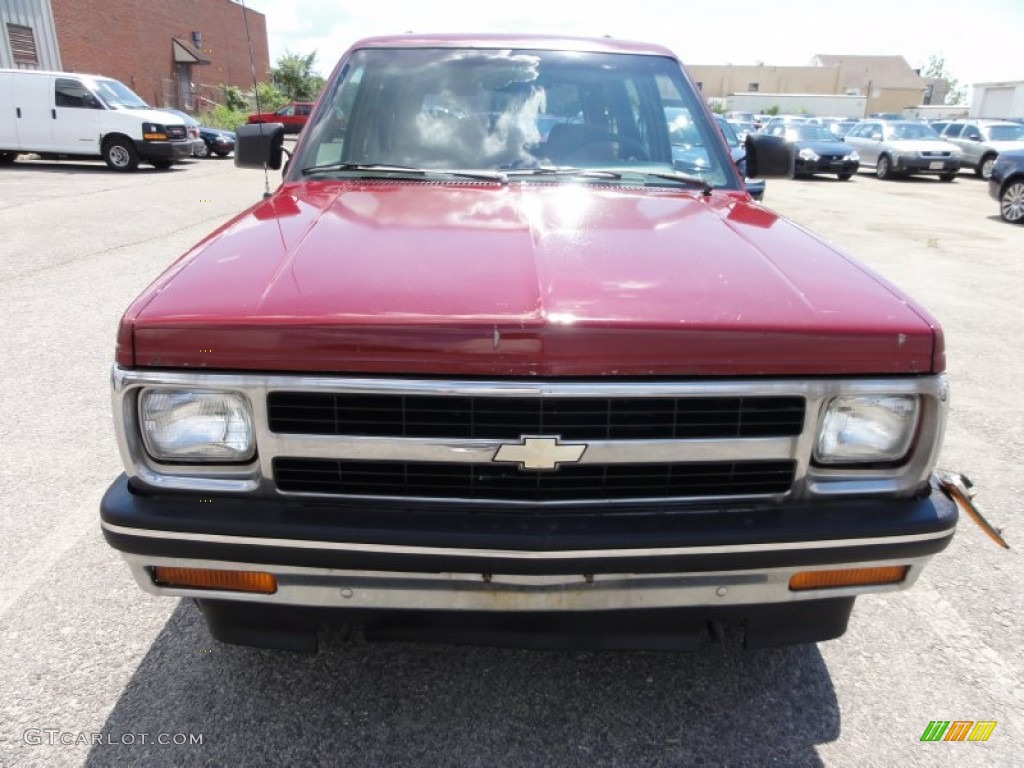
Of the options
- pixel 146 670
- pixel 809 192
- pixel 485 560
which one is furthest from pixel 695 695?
pixel 809 192

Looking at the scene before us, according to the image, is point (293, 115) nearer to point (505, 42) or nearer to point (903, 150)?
point (903, 150)

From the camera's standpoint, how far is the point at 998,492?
363 centimetres

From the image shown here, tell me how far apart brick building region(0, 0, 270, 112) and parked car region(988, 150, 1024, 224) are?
1690 centimetres

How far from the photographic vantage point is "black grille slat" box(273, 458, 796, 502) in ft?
5.90

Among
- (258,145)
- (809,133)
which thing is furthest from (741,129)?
(258,145)

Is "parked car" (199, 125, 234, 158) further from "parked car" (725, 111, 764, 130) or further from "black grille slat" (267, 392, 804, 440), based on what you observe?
"black grille slat" (267, 392, 804, 440)

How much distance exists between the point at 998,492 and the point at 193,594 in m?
3.51

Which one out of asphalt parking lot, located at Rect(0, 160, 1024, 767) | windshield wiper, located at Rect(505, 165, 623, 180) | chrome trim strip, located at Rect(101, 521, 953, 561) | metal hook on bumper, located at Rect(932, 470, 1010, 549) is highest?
windshield wiper, located at Rect(505, 165, 623, 180)

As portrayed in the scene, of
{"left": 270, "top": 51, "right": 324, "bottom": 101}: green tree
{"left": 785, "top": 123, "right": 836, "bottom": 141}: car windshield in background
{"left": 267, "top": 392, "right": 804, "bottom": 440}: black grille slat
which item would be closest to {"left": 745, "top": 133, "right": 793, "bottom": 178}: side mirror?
{"left": 267, "top": 392, "right": 804, "bottom": 440}: black grille slat

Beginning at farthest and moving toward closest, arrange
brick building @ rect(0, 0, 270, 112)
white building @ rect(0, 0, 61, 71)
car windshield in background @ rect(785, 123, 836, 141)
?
brick building @ rect(0, 0, 270, 112) → white building @ rect(0, 0, 61, 71) → car windshield in background @ rect(785, 123, 836, 141)

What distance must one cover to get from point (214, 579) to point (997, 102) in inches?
2248

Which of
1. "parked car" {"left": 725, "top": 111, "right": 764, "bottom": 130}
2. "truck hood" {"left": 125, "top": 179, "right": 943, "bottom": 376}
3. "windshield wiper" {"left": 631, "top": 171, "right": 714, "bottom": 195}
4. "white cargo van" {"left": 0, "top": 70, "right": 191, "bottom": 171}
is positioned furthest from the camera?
"parked car" {"left": 725, "top": 111, "right": 764, "bottom": 130}

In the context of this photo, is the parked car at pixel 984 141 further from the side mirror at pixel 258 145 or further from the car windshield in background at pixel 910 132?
the side mirror at pixel 258 145

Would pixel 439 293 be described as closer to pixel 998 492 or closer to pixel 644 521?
pixel 644 521
